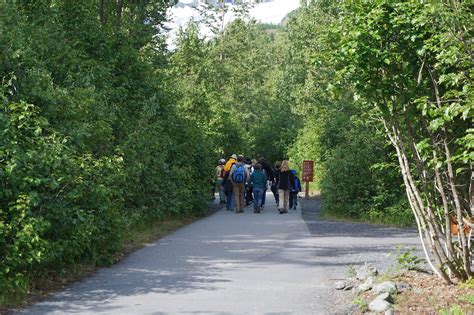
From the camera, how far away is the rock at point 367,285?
7.79m

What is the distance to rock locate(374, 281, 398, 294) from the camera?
7.36m

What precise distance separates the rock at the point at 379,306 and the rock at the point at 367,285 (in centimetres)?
87

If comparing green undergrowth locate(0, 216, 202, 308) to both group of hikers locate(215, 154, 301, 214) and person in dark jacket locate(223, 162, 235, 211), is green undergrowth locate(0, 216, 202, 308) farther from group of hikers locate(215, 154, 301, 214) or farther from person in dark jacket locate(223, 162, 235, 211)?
person in dark jacket locate(223, 162, 235, 211)

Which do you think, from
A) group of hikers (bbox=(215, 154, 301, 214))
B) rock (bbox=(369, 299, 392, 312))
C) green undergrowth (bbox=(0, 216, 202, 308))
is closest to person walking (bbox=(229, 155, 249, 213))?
group of hikers (bbox=(215, 154, 301, 214))

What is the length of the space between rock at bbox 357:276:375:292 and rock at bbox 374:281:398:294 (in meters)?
0.25

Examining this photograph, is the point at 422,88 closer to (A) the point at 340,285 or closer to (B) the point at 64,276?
(A) the point at 340,285

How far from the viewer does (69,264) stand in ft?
29.5

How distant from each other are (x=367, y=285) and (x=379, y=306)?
1086 millimetres

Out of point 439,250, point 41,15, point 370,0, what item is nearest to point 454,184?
point 439,250

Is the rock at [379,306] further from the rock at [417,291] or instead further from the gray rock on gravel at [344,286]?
A: the gray rock on gravel at [344,286]

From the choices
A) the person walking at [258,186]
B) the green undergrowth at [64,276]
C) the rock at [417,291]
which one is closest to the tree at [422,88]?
the rock at [417,291]

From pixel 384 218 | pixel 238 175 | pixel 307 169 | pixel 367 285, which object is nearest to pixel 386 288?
pixel 367 285

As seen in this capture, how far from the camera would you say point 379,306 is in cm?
675

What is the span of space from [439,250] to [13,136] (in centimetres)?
526
